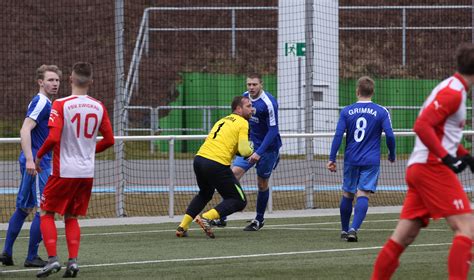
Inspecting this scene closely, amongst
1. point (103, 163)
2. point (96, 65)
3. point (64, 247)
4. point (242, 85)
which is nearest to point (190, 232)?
point (64, 247)

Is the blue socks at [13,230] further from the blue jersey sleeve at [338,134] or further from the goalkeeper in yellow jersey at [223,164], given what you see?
the blue jersey sleeve at [338,134]

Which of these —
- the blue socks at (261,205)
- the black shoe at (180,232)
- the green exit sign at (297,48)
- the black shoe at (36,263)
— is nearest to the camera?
the black shoe at (36,263)

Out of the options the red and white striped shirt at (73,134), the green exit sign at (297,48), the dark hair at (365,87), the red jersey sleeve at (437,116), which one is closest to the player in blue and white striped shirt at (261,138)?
the dark hair at (365,87)

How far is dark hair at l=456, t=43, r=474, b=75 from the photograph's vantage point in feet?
26.4

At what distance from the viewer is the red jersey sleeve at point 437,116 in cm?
789

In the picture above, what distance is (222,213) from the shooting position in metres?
13.5

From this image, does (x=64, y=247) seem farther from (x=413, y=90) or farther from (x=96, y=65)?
(x=96, y=65)

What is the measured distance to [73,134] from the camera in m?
9.88

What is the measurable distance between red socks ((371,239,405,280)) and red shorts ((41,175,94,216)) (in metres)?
2.96

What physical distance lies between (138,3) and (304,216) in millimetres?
27058

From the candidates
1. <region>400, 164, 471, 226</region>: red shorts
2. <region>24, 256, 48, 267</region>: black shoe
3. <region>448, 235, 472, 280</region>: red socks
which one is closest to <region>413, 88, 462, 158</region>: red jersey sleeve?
<region>400, 164, 471, 226</region>: red shorts

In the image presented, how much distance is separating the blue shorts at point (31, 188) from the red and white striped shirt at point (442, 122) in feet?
13.2

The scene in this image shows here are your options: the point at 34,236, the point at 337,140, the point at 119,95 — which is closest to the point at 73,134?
the point at 34,236

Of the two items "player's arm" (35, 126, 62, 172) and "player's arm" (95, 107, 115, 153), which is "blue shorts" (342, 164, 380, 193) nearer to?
"player's arm" (95, 107, 115, 153)
